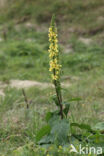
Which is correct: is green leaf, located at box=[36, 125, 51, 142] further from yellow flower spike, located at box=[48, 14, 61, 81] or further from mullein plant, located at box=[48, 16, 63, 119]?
yellow flower spike, located at box=[48, 14, 61, 81]

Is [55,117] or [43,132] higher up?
[55,117]

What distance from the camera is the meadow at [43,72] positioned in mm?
3678

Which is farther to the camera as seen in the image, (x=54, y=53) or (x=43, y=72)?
(x=43, y=72)

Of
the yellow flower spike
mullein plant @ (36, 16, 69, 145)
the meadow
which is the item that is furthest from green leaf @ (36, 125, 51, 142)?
the yellow flower spike

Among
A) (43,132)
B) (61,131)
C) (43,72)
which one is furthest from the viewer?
(43,72)

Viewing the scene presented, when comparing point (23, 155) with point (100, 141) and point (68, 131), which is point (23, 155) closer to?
point (68, 131)

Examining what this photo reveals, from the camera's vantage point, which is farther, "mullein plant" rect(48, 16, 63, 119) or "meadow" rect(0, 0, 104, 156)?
"meadow" rect(0, 0, 104, 156)

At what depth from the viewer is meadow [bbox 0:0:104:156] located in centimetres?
368

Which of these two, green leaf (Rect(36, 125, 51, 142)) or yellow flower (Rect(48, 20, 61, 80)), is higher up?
yellow flower (Rect(48, 20, 61, 80))

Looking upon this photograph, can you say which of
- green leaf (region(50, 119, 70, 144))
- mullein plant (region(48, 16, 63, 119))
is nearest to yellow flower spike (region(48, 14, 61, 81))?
mullein plant (region(48, 16, 63, 119))

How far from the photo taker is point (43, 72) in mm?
8164

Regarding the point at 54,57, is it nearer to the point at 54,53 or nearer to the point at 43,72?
the point at 54,53

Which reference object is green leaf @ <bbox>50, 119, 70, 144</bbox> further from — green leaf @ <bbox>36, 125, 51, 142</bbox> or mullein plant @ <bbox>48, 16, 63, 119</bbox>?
mullein plant @ <bbox>48, 16, 63, 119</bbox>

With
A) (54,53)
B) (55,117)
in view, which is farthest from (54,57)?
(55,117)
